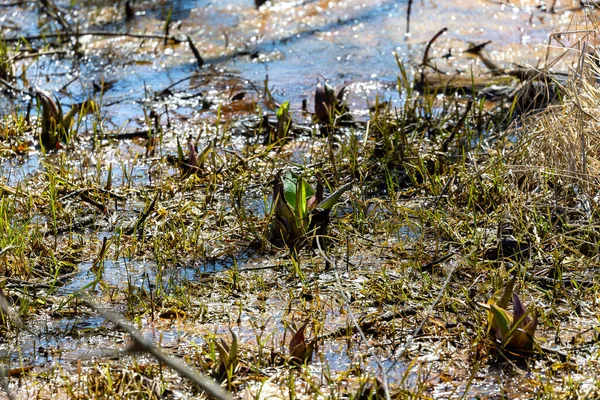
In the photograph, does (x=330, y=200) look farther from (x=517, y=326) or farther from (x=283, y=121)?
(x=283, y=121)

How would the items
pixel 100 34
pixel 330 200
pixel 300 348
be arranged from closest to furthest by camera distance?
pixel 300 348
pixel 330 200
pixel 100 34

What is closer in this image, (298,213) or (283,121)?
(298,213)

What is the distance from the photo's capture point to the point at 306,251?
3172mm

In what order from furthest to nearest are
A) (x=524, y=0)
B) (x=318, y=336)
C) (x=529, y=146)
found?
(x=524, y=0), (x=529, y=146), (x=318, y=336)

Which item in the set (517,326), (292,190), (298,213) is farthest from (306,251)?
(517,326)

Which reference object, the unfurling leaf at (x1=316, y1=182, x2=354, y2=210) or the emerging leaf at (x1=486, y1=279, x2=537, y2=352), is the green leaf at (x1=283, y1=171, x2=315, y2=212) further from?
the emerging leaf at (x1=486, y1=279, x2=537, y2=352)

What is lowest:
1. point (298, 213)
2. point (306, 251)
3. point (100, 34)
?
point (306, 251)

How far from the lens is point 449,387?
2.39m

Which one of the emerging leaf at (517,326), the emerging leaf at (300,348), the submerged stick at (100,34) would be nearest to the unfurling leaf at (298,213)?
the emerging leaf at (300,348)

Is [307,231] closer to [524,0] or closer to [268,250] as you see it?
[268,250]

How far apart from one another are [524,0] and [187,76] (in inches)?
102

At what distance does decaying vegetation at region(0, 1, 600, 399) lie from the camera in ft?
8.05

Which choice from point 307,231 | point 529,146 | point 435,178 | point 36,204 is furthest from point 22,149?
point 529,146

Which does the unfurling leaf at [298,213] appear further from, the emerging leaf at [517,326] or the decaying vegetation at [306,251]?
the emerging leaf at [517,326]
